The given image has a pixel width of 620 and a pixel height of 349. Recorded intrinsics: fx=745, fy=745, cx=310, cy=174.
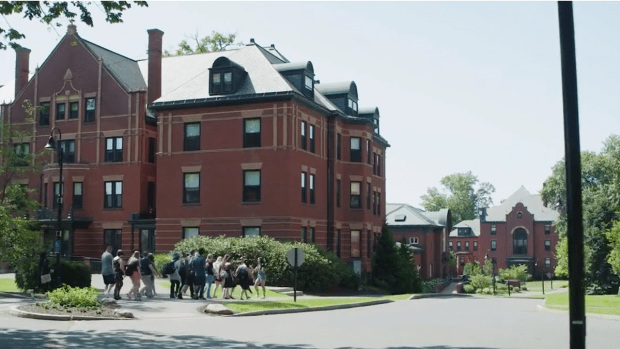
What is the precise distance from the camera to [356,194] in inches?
1885

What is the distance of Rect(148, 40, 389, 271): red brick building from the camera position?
132ft

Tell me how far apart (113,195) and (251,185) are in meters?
10.0

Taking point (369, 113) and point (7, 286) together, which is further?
point (369, 113)

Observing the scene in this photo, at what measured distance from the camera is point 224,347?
13539 mm

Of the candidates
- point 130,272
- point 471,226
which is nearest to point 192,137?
point 130,272

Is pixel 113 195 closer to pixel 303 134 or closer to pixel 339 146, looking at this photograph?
pixel 303 134

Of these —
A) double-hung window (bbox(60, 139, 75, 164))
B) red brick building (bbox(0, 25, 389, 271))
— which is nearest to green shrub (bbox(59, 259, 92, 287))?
red brick building (bbox(0, 25, 389, 271))

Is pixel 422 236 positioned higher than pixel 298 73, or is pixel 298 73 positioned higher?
pixel 298 73

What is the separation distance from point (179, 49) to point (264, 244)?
34268 mm

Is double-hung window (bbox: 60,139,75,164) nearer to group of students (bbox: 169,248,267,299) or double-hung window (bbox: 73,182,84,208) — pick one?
double-hung window (bbox: 73,182,84,208)

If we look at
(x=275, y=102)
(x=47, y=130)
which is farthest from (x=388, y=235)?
(x=47, y=130)

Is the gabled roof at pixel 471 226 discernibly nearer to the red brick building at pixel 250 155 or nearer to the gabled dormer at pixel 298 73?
the red brick building at pixel 250 155

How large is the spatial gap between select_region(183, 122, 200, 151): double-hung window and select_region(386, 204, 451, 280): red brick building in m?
43.5

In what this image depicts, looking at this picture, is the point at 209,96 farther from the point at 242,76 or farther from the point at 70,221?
the point at 70,221
